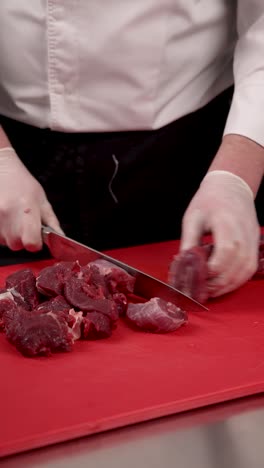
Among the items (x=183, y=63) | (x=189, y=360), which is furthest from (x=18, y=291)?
(x=183, y=63)

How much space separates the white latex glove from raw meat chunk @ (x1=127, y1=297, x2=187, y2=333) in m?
0.17

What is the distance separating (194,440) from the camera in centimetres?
145

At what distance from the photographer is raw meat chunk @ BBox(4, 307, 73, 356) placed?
1754mm

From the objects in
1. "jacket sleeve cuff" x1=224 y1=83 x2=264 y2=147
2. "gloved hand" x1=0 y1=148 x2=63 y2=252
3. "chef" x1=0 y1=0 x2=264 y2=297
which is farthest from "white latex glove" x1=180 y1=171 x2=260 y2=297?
"gloved hand" x1=0 y1=148 x2=63 y2=252

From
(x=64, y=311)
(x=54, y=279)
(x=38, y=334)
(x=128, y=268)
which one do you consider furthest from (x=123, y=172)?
(x=38, y=334)

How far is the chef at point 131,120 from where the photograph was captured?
2.26 metres

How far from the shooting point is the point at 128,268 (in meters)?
2.08

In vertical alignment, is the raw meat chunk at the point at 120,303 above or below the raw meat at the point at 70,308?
below

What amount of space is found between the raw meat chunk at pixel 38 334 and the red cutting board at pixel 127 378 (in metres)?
0.02

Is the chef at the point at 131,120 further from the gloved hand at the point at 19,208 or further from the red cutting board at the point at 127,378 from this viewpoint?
the red cutting board at the point at 127,378

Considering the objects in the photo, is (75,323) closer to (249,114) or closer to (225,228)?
(225,228)

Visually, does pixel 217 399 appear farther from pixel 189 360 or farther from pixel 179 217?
pixel 179 217

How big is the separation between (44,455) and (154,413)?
0.77 ft

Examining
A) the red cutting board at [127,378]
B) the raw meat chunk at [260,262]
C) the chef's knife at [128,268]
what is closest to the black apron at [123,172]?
the chef's knife at [128,268]
